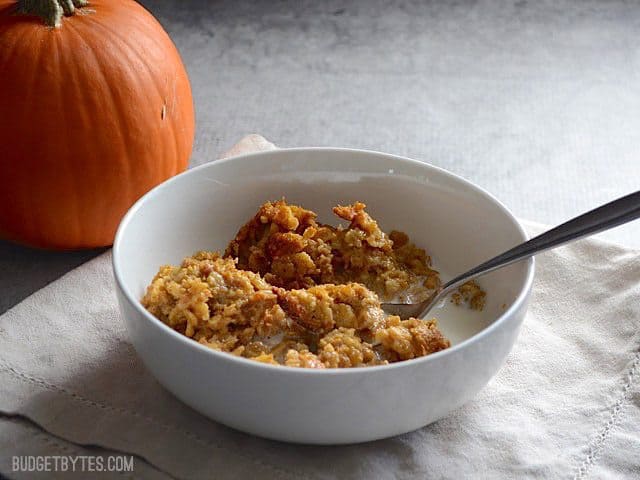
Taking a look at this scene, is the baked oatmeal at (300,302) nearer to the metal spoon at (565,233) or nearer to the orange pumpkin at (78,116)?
the metal spoon at (565,233)

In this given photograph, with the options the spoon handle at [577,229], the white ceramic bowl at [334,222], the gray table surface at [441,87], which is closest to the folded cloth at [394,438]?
the white ceramic bowl at [334,222]

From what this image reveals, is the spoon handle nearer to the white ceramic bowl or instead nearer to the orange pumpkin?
the white ceramic bowl

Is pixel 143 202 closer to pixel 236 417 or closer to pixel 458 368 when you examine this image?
pixel 236 417

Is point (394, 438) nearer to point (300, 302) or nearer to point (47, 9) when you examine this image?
point (300, 302)

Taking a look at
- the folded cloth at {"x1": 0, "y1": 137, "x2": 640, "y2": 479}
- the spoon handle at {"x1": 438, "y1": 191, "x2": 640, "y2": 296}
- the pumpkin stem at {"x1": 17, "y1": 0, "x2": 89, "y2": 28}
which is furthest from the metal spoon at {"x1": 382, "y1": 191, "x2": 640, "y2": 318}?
the pumpkin stem at {"x1": 17, "y1": 0, "x2": 89, "y2": 28}

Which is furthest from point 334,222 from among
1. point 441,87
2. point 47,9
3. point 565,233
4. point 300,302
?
point 441,87
